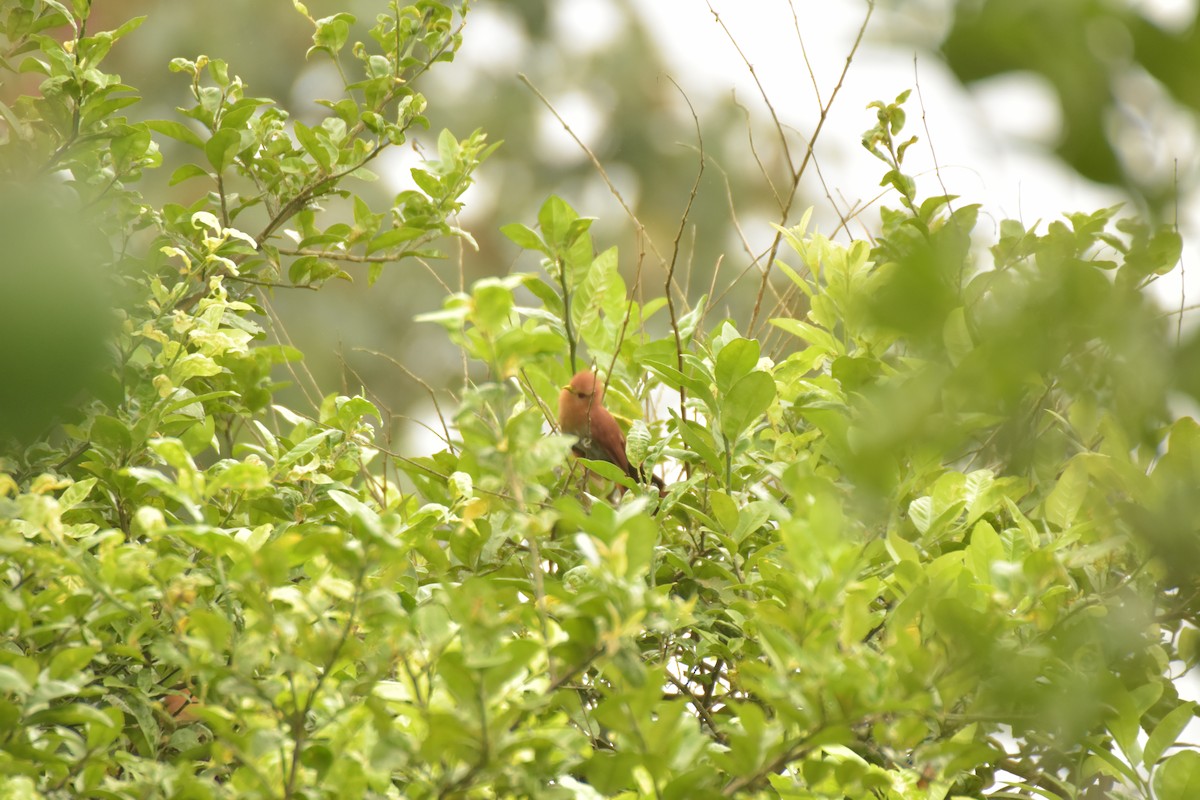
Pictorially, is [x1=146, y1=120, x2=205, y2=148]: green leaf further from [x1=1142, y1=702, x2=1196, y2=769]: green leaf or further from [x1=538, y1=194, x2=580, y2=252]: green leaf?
[x1=1142, y1=702, x2=1196, y2=769]: green leaf

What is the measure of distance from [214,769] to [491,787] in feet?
1.63

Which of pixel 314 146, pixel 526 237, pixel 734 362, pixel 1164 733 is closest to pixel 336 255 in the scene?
pixel 314 146

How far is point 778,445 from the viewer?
214cm

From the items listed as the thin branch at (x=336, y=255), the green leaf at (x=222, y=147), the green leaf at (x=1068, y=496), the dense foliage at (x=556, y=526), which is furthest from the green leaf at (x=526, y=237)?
the green leaf at (x=1068, y=496)

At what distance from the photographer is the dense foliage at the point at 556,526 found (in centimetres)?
86

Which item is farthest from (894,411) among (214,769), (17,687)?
(214,769)

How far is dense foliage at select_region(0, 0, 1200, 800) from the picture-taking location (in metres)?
0.86

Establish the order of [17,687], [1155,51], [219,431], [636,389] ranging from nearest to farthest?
[1155,51] < [17,687] < [219,431] < [636,389]

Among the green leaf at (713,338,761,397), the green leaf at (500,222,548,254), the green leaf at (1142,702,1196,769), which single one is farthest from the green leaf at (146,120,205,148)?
the green leaf at (1142,702,1196,769)

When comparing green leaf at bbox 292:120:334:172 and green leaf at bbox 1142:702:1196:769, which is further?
green leaf at bbox 292:120:334:172

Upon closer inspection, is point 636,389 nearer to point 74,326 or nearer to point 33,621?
point 33,621

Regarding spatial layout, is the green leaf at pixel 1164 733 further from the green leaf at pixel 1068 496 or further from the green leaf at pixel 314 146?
the green leaf at pixel 314 146

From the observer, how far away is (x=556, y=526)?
229 cm

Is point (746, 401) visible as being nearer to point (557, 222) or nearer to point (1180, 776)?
point (557, 222)
